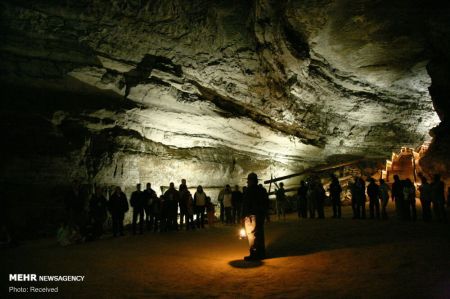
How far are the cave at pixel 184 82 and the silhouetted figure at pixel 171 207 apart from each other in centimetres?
447

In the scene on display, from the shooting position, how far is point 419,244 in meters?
6.71

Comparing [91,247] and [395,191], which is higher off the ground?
[395,191]

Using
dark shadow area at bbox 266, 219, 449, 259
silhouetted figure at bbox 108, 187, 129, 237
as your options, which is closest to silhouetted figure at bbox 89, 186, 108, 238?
silhouetted figure at bbox 108, 187, 129, 237

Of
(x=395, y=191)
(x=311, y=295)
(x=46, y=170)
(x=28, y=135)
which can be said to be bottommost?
(x=311, y=295)

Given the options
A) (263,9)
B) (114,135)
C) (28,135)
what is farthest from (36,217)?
(263,9)

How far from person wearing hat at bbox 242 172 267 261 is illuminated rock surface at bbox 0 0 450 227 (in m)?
6.55

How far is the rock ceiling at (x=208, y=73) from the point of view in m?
11.5

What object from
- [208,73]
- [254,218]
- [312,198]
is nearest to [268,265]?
[254,218]

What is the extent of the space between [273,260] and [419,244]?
9.69 feet

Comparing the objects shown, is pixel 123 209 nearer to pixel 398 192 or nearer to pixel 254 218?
pixel 254 218

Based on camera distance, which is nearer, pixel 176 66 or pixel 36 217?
pixel 36 217

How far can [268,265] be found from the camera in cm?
635

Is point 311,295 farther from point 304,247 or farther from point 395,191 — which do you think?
point 395,191

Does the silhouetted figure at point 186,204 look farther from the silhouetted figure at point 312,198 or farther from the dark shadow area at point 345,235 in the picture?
the silhouetted figure at point 312,198
